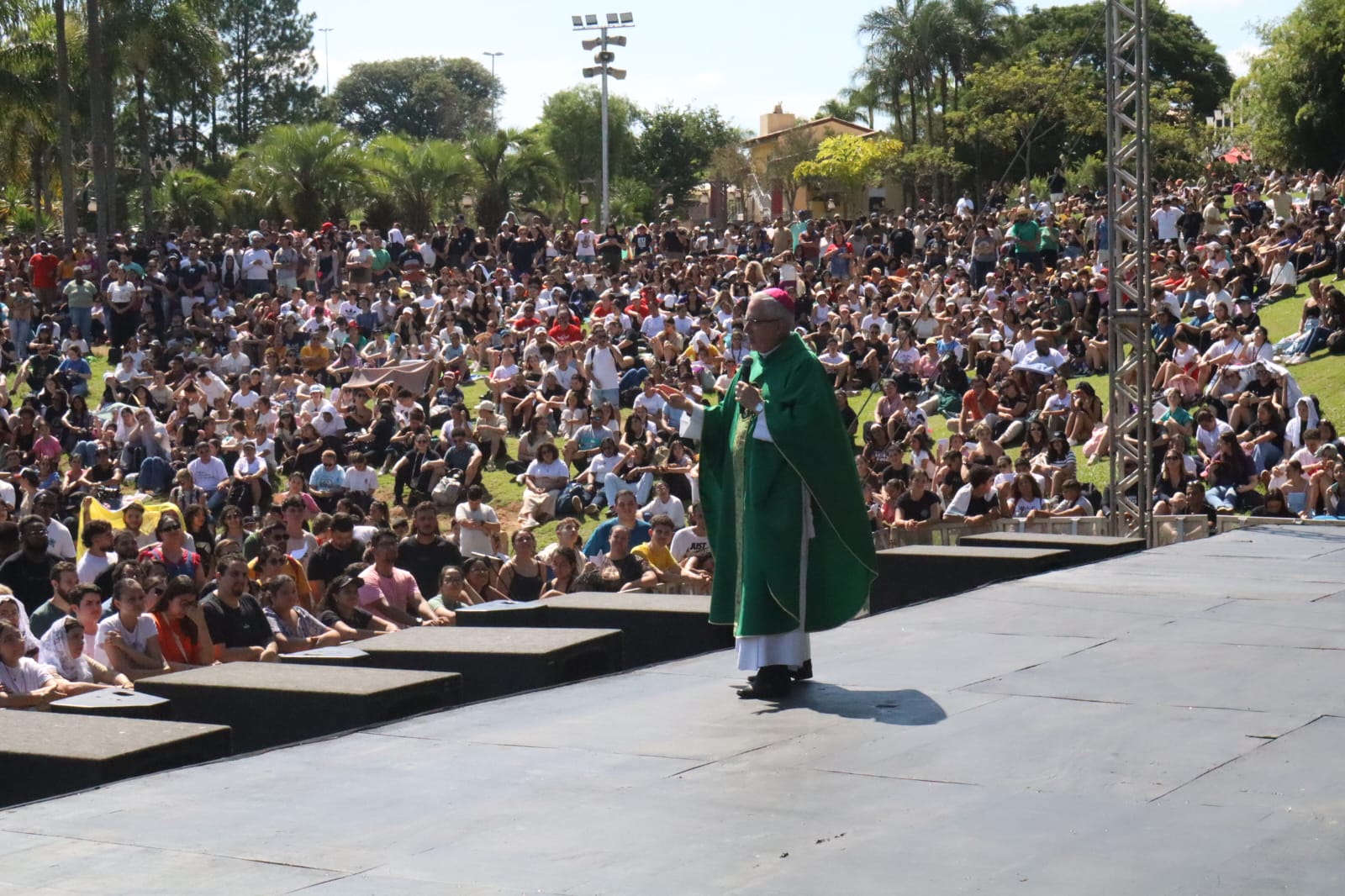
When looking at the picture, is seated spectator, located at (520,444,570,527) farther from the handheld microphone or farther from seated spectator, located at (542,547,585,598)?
the handheld microphone

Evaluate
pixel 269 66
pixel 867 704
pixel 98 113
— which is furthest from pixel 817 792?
pixel 269 66

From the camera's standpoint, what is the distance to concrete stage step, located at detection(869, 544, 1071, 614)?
8930 mm

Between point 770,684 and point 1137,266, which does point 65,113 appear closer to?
point 1137,266

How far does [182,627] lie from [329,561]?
2.60 meters

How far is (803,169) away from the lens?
50.6 meters

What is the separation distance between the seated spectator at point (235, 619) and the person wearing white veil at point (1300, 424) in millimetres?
8869

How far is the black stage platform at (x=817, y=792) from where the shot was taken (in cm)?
403

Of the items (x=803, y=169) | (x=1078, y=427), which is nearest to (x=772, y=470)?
(x=1078, y=427)

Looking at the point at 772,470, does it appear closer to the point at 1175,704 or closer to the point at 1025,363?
the point at 1175,704

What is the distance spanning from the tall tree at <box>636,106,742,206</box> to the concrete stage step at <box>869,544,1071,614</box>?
4979 cm

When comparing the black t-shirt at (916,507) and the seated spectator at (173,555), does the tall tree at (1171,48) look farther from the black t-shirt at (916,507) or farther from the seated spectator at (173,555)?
the seated spectator at (173,555)

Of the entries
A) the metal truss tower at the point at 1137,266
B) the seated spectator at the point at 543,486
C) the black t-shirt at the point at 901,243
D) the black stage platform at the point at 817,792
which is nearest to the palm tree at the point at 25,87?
the black t-shirt at the point at 901,243

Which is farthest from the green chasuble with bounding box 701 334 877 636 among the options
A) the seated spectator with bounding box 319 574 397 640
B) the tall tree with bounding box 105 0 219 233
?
the tall tree with bounding box 105 0 219 233

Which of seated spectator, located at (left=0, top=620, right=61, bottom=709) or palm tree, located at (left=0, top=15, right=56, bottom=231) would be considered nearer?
seated spectator, located at (left=0, top=620, right=61, bottom=709)
